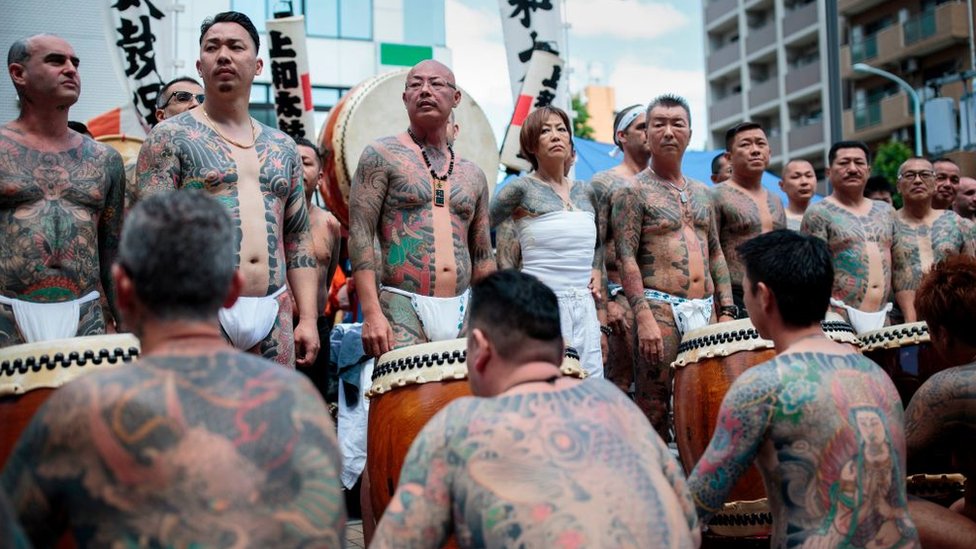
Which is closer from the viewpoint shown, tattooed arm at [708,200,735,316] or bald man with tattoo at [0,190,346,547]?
bald man with tattoo at [0,190,346,547]

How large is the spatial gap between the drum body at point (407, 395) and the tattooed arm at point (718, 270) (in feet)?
6.27

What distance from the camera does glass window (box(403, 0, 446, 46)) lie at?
16.7 meters

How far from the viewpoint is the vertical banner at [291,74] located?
766cm

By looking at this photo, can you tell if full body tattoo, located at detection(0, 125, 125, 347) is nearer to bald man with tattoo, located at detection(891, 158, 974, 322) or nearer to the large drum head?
the large drum head

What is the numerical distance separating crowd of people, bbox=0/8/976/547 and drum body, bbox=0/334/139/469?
44cm

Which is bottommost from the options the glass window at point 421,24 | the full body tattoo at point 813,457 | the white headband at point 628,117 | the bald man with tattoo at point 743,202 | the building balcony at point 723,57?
the full body tattoo at point 813,457

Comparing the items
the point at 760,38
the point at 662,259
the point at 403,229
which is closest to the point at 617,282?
the point at 662,259

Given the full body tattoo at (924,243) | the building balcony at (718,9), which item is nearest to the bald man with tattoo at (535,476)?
the full body tattoo at (924,243)

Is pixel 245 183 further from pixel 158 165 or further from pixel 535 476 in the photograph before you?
pixel 535 476

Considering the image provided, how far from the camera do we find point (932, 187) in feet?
21.6

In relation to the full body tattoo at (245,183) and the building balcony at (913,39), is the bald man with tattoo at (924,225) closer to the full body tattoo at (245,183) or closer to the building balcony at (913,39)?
the full body tattoo at (245,183)

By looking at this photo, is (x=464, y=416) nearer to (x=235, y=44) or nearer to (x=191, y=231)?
(x=191, y=231)

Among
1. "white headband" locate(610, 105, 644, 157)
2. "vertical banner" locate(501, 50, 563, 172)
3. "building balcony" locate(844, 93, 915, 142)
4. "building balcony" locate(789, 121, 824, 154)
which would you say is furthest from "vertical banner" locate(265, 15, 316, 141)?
"building balcony" locate(789, 121, 824, 154)

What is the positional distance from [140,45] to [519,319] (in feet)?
21.3
